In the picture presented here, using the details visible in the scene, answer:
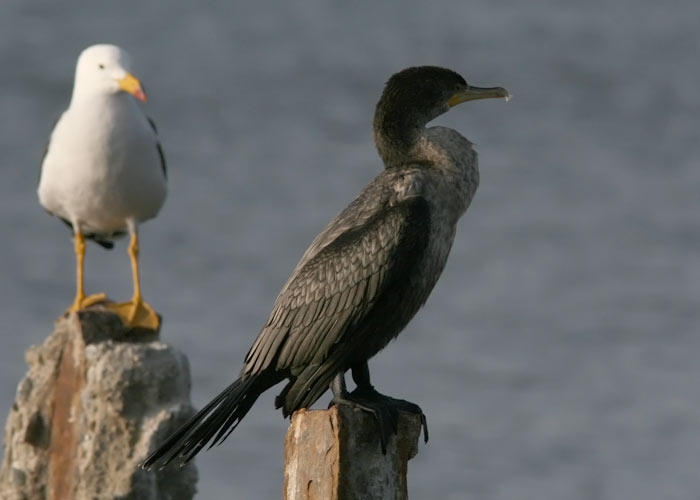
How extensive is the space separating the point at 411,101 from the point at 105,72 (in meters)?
5.15

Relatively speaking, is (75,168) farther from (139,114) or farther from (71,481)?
(71,481)

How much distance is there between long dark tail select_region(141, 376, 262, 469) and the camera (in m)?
7.15

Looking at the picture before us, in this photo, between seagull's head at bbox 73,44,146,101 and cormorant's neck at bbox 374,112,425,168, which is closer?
cormorant's neck at bbox 374,112,425,168

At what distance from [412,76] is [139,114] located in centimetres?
510

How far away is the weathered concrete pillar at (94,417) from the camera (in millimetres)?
9742

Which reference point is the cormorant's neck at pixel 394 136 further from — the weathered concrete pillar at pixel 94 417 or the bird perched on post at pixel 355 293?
the weathered concrete pillar at pixel 94 417

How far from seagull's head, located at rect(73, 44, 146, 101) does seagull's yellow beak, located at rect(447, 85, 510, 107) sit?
4.63 metres

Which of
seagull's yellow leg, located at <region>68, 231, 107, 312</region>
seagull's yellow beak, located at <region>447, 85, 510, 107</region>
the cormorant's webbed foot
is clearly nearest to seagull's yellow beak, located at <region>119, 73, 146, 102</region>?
seagull's yellow leg, located at <region>68, 231, 107, 312</region>

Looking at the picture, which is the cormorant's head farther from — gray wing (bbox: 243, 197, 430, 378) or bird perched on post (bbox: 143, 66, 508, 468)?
gray wing (bbox: 243, 197, 430, 378)

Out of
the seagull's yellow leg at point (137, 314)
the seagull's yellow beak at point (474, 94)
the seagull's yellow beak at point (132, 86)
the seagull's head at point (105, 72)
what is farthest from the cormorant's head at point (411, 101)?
the seagull's head at point (105, 72)

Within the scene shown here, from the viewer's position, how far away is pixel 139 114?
12617 mm

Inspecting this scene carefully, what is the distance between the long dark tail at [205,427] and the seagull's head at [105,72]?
5.38 meters

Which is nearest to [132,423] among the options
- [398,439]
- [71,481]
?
[71,481]

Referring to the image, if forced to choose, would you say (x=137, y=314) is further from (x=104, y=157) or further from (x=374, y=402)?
(x=374, y=402)
